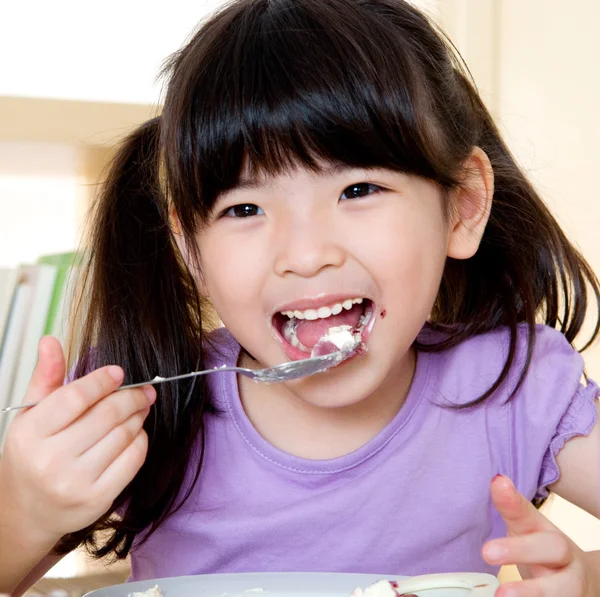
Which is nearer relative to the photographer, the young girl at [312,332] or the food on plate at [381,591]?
the food on plate at [381,591]

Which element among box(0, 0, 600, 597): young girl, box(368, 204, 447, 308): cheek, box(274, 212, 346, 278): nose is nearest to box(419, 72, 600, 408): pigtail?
box(0, 0, 600, 597): young girl

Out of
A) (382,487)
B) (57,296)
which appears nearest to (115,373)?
(382,487)

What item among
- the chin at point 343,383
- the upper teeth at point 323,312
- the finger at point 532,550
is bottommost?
the finger at point 532,550

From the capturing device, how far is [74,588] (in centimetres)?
132

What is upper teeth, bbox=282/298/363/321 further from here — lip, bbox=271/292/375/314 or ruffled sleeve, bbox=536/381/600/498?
ruffled sleeve, bbox=536/381/600/498

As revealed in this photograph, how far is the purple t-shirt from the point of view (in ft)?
3.11

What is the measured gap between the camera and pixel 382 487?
0.96m

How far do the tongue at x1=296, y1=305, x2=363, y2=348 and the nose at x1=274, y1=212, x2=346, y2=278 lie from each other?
0.07 m

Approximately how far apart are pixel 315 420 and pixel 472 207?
282 mm

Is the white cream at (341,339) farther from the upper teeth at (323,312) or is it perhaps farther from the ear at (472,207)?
the ear at (472,207)

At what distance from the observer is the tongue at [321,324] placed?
2.71 ft

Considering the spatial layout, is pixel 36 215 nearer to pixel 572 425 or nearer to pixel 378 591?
pixel 572 425

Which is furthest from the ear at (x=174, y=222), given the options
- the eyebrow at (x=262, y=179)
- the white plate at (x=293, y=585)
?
the white plate at (x=293, y=585)

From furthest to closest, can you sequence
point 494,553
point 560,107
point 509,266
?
point 560,107 → point 509,266 → point 494,553
